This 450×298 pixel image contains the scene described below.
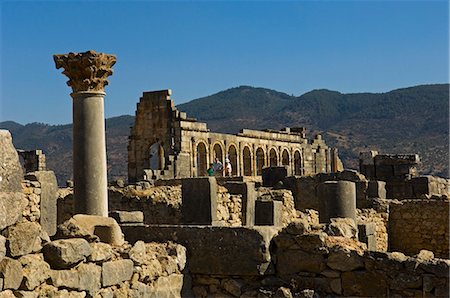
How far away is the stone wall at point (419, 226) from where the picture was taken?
17.6m

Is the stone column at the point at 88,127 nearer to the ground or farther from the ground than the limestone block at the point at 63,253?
farther from the ground

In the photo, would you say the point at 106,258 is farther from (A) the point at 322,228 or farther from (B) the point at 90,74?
(B) the point at 90,74

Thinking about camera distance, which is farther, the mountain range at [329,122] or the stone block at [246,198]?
the mountain range at [329,122]

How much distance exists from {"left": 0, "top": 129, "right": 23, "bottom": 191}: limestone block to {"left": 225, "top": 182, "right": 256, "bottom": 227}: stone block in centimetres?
602

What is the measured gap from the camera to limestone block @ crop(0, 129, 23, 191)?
6520mm

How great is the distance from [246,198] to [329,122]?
12284cm

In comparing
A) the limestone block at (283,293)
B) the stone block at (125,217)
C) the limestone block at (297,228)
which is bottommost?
the limestone block at (283,293)

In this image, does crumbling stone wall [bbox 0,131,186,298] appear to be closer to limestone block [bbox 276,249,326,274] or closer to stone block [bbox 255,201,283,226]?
limestone block [bbox 276,249,326,274]

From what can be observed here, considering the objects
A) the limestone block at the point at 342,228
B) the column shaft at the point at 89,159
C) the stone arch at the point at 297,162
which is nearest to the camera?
the limestone block at the point at 342,228

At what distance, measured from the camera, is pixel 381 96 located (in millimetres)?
148875

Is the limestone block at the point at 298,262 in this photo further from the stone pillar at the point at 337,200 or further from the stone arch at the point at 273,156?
the stone arch at the point at 273,156

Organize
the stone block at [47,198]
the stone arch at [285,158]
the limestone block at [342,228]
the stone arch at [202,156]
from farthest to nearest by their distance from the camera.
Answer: the stone arch at [285,158], the stone arch at [202,156], the stone block at [47,198], the limestone block at [342,228]

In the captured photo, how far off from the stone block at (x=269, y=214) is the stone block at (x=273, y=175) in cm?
1014

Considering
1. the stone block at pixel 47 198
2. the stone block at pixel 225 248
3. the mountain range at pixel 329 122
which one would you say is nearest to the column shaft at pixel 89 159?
the stone block at pixel 47 198
